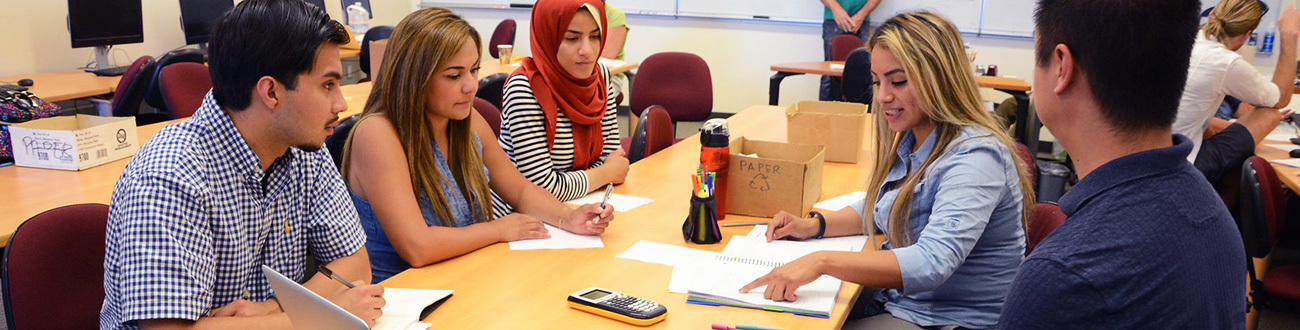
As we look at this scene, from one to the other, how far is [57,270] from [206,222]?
1.25 feet

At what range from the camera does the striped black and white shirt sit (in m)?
2.50

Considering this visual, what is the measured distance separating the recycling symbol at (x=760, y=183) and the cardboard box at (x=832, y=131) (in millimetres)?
755

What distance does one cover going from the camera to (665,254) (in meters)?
1.94

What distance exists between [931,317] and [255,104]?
4.39ft

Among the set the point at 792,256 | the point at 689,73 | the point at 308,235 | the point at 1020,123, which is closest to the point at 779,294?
the point at 792,256

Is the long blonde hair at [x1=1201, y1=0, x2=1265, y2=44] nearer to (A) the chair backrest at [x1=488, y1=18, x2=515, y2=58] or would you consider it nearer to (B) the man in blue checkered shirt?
(B) the man in blue checkered shirt

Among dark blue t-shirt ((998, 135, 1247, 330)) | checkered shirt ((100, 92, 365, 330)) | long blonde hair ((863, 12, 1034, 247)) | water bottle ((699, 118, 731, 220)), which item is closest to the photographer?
dark blue t-shirt ((998, 135, 1247, 330))

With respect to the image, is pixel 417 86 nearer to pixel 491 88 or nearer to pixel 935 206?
pixel 935 206

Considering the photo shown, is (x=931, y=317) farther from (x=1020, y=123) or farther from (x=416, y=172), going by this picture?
(x=1020, y=123)

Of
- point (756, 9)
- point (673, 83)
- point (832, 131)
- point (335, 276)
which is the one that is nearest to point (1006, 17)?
point (756, 9)

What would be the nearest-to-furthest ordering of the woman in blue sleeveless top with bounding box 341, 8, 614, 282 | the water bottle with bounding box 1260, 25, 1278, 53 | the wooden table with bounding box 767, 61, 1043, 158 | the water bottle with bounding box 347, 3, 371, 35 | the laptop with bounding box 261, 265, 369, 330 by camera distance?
the laptop with bounding box 261, 265, 369, 330 < the woman in blue sleeveless top with bounding box 341, 8, 614, 282 < the wooden table with bounding box 767, 61, 1043, 158 < the water bottle with bounding box 1260, 25, 1278, 53 < the water bottle with bounding box 347, 3, 371, 35

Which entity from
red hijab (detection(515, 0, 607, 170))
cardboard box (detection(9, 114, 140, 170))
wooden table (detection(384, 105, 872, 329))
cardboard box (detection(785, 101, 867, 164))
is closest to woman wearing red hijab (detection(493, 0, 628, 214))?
red hijab (detection(515, 0, 607, 170))

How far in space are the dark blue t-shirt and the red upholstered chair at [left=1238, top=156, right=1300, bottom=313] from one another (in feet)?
7.87

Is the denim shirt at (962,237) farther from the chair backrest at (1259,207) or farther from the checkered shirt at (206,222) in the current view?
the chair backrest at (1259,207)
